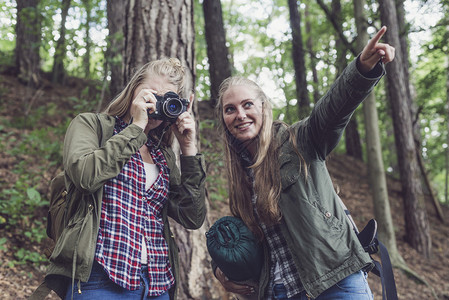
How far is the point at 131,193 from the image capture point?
2051 mm

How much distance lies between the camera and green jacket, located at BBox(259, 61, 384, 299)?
1995 millimetres

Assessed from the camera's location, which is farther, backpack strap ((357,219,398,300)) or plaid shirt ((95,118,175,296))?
backpack strap ((357,219,398,300))

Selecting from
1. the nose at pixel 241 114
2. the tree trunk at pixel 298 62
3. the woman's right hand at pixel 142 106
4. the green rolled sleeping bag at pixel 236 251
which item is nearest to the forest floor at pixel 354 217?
the green rolled sleeping bag at pixel 236 251

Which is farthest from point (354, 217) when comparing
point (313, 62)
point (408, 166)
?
point (313, 62)


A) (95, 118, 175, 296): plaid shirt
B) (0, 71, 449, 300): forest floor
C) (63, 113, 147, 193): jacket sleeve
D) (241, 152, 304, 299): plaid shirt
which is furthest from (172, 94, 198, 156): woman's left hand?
(0, 71, 449, 300): forest floor

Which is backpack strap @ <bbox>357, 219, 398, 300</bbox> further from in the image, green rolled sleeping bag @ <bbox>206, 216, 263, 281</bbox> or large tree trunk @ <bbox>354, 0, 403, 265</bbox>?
large tree trunk @ <bbox>354, 0, 403, 265</bbox>

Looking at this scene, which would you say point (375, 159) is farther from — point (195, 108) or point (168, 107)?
point (168, 107)

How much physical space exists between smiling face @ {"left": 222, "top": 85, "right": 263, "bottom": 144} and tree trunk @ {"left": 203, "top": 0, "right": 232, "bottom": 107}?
5782 millimetres

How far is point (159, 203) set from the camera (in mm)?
2211

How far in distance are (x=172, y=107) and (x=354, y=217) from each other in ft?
24.3

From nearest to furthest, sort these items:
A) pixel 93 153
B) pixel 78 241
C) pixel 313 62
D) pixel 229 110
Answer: pixel 78 241
pixel 93 153
pixel 229 110
pixel 313 62

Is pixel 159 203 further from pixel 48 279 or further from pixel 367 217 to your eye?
pixel 367 217

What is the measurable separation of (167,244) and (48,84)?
28.7 feet

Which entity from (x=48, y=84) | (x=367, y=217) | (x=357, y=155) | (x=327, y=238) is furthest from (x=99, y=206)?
(x=357, y=155)
